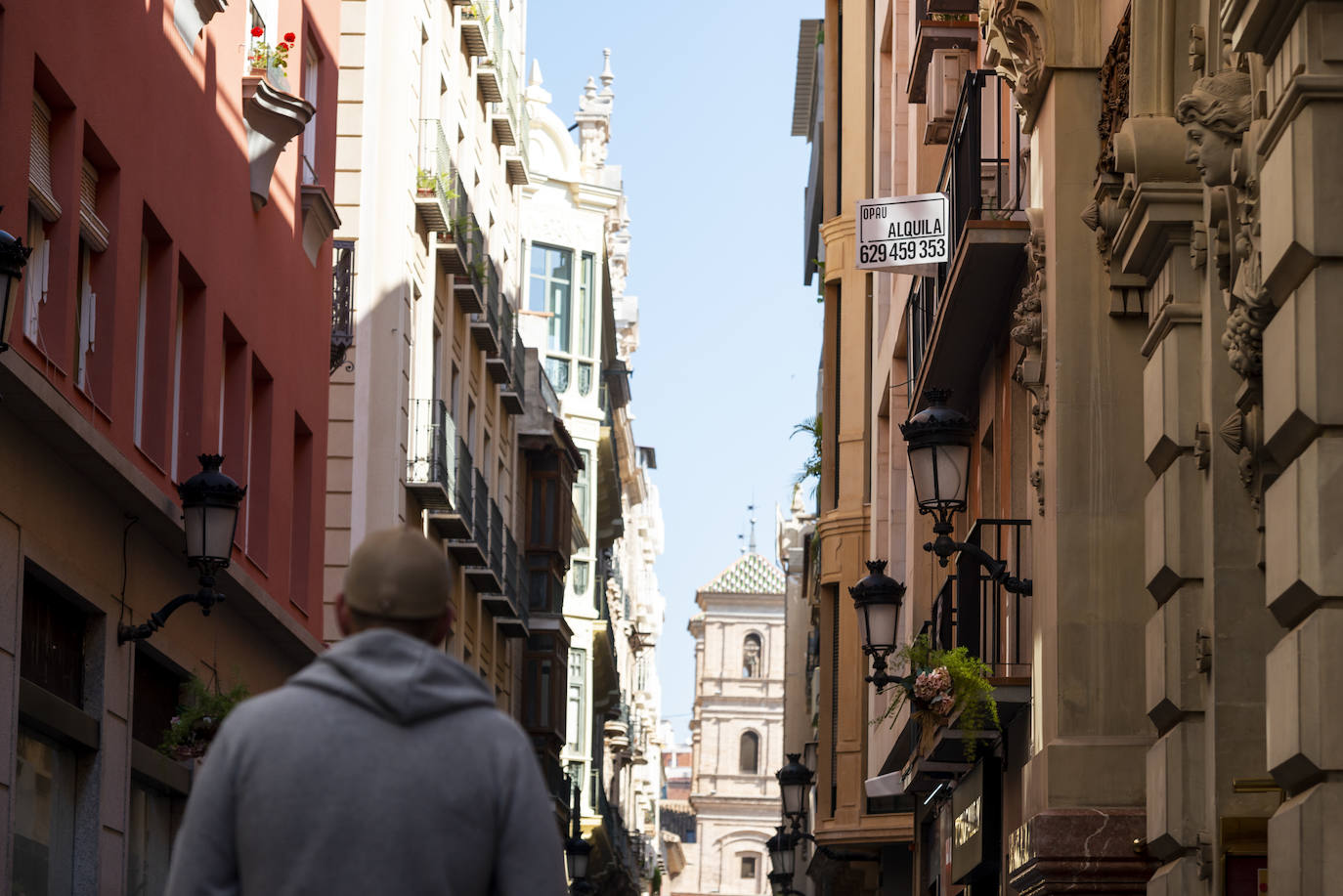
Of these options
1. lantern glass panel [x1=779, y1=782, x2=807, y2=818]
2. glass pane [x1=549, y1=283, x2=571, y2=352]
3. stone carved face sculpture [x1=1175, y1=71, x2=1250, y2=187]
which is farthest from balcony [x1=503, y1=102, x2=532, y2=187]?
stone carved face sculpture [x1=1175, y1=71, x2=1250, y2=187]

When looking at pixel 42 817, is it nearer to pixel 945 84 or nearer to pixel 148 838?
pixel 148 838

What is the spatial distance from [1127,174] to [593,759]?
155ft

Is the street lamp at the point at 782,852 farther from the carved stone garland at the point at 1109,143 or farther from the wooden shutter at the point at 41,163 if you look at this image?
the carved stone garland at the point at 1109,143

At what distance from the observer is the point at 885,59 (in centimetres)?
2772

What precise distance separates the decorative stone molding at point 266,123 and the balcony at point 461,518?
1073cm

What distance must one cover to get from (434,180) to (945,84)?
1155 centimetres

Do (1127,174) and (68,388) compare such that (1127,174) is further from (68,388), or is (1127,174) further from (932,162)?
(932,162)

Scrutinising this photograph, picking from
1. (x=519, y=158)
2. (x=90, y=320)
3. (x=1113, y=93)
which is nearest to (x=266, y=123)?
(x=90, y=320)

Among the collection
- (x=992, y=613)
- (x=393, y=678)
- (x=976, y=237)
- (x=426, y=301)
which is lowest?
(x=393, y=678)

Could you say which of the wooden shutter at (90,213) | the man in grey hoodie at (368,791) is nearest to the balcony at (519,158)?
the wooden shutter at (90,213)

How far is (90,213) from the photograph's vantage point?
15391mm

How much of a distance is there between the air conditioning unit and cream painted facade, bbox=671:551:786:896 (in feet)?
418

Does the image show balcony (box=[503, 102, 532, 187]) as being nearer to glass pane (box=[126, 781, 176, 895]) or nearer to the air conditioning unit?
the air conditioning unit

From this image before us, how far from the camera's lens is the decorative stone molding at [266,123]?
65.0 ft
